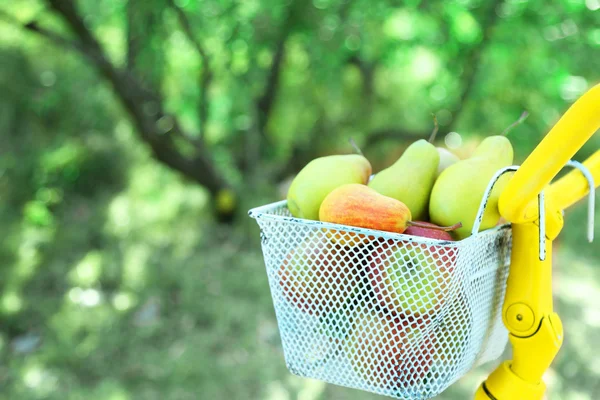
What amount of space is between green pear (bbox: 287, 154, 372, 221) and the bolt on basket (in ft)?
0.18

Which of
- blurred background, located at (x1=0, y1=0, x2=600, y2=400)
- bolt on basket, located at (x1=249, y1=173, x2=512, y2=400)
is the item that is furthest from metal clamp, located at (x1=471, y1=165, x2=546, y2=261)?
blurred background, located at (x1=0, y1=0, x2=600, y2=400)

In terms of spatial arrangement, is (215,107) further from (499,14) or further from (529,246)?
(529,246)

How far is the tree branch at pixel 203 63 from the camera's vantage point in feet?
12.2

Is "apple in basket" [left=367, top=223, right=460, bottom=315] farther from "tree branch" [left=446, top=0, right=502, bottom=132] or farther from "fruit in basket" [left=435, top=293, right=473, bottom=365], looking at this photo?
"tree branch" [left=446, top=0, right=502, bottom=132]

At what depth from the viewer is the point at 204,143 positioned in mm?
4246

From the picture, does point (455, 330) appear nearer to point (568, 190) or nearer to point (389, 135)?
point (568, 190)

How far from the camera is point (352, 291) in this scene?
85cm

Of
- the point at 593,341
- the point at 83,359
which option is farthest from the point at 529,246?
the point at 593,341

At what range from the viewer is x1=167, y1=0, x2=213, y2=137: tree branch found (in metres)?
3.71

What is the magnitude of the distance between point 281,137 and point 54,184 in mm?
1639

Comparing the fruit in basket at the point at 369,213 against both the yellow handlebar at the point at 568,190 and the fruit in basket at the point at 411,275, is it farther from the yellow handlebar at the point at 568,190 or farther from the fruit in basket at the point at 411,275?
the yellow handlebar at the point at 568,190

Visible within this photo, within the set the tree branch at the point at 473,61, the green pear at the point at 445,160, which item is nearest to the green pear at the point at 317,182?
the green pear at the point at 445,160

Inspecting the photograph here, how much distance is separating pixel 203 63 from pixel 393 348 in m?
3.40

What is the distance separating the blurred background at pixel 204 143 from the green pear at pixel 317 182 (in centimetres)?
183
